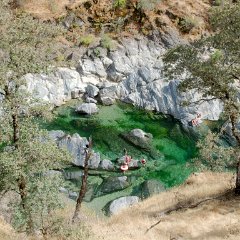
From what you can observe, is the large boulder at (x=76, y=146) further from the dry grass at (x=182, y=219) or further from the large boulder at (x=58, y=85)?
the large boulder at (x=58, y=85)

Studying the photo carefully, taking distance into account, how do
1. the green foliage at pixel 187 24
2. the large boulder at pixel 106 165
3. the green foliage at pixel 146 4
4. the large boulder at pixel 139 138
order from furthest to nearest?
the green foliage at pixel 146 4, the green foliage at pixel 187 24, the large boulder at pixel 139 138, the large boulder at pixel 106 165

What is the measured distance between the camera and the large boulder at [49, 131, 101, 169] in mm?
27266

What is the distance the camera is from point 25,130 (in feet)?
45.8

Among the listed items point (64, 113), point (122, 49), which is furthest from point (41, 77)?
point (122, 49)

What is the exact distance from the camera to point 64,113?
112 ft

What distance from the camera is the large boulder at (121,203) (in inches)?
914

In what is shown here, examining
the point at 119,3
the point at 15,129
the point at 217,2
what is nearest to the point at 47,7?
the point at 119,3

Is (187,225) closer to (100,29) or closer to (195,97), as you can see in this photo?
(195,97)

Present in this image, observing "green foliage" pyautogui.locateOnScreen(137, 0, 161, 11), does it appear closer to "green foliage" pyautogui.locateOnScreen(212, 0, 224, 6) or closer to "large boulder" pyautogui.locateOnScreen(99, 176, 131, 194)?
"green foliage" pyautogui.locateOnScreen(212, 0, 224, 6)

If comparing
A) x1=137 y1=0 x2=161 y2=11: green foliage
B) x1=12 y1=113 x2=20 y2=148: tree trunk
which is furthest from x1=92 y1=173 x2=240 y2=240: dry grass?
x1=137 y1=0 x2=161 y2=11: green foliage

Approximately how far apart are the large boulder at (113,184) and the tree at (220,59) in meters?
9.71

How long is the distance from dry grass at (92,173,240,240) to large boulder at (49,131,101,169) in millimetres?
5866

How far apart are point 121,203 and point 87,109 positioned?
1197 centimetres

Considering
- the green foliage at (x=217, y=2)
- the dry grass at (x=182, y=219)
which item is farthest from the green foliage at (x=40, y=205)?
the green foliage at (x=217, y=2)
